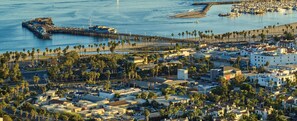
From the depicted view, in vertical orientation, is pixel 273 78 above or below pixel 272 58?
below

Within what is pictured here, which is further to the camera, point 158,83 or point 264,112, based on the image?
point 158,83

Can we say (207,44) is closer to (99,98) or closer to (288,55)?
(288,55)

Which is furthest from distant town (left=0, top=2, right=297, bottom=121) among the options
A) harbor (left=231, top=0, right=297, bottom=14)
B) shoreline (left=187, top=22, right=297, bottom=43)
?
harbor (left=231, top=0, right=297, bottom=14)

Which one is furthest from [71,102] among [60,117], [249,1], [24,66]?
[249,1]

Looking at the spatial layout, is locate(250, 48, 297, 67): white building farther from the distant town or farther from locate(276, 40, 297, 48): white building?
locate(276, 40, 297, 48): white building

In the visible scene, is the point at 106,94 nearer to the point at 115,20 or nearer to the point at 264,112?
the point at 264,112

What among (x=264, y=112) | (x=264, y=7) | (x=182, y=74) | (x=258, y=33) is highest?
(x=264, y=7)

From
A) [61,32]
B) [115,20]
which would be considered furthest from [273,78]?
[115,20]
